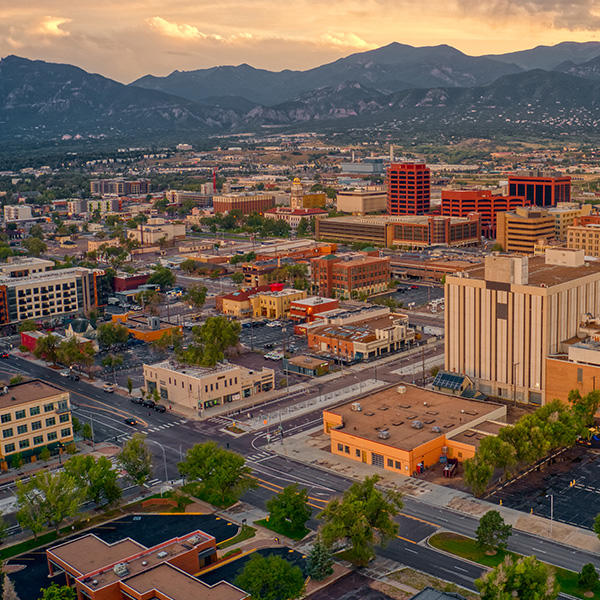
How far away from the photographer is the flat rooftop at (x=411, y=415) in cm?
6669

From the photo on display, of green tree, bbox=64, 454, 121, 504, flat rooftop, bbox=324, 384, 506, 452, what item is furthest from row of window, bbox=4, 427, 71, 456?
flat rooftop, bbox=324, 384, 506, 452

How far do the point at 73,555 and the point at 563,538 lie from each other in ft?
105

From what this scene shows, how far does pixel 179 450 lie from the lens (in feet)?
228

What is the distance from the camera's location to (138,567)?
46562 millimetres

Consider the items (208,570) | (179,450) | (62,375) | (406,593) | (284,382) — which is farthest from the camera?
(62,375)

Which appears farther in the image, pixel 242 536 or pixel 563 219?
pixel 563 219

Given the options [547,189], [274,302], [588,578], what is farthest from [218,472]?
[547,189]

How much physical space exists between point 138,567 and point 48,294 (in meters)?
79.9

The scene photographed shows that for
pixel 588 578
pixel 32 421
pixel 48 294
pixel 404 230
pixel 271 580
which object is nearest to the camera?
pixel 271 580

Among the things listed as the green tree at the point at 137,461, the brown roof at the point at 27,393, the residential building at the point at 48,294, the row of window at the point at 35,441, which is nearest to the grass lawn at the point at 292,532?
the green tree at the point at 137,461

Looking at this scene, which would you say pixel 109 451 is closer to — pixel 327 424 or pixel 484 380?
pixel 327 424

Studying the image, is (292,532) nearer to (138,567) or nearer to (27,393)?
(138,567)

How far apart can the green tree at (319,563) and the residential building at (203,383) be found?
110ft

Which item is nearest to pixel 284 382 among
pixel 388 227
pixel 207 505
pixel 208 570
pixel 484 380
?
pixel 484 380
